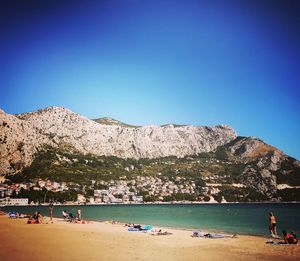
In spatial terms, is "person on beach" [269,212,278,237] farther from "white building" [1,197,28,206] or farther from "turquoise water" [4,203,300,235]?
"white building" [1,197,28,206]

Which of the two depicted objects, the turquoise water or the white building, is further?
the white building

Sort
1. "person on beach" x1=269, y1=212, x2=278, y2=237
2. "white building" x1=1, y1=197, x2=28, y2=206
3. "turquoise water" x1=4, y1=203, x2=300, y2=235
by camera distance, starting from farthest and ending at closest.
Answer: "white building" x1=1, y1=197, x2=28, y2=206 < "turquoise water" x1=4, y1=203, x2=300, y2=235 < "person on beach" x1=269, y1=212, x2=278, y2=237

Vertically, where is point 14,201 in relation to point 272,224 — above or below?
below

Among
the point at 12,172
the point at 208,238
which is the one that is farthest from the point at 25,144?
the point at 208,238

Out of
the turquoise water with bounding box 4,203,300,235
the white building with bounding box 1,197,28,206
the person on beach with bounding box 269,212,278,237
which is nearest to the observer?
the person on beach with bounding box 269,212,278,237

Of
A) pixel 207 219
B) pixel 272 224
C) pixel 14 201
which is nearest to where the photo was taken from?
pixel 272 224

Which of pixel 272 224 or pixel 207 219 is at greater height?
pixel 272 224

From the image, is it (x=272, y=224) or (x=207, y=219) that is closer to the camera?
(x=272, y=224)

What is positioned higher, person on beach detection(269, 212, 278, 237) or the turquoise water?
person on beach detection(269, 212, 278, 237)

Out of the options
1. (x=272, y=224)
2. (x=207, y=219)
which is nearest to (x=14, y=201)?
(x=207, y=219)

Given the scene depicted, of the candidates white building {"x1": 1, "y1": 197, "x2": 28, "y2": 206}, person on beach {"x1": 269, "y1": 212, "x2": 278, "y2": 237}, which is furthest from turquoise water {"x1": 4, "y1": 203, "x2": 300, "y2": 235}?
white building {"x1": 1, "y1": 197, "x2": 28, "y2": 206}

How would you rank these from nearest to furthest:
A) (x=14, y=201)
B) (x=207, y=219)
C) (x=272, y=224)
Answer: (x=272, y=224), (x=207, y=219), (x=14, y=201)

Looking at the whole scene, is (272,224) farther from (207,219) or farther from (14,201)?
(14,201)

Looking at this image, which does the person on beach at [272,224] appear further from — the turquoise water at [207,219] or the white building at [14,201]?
the white building at [14,201]
